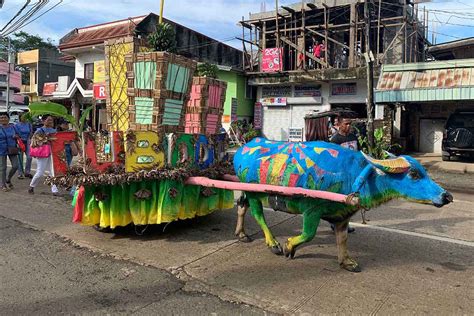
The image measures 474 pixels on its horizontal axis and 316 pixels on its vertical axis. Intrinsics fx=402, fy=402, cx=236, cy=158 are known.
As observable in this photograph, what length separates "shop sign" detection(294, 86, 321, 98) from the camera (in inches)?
839

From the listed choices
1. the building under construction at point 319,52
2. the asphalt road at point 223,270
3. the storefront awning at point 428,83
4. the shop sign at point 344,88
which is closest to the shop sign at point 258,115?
the building under construction at point 319,52

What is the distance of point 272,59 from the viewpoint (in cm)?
2169

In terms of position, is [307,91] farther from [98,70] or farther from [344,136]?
[344,136]

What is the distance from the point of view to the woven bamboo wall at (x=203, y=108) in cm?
586

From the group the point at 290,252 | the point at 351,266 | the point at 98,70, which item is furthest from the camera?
the point at 98,70

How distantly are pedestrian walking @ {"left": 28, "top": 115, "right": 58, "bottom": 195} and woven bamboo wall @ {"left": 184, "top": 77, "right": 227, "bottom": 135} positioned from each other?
3.31 metres

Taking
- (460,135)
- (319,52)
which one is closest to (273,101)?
(319,52)

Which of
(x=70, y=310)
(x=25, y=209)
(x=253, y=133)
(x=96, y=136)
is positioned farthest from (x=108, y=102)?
(x=253, y=133)

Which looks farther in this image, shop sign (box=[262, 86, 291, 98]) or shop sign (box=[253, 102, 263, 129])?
shop sign (box=[253, 102, 263, 129])

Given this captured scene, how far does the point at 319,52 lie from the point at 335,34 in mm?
1787

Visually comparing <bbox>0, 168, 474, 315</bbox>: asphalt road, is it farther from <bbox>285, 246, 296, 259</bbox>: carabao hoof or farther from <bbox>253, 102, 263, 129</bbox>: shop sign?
<bbox>253, 102, 263, 129</bbox>: shop sign

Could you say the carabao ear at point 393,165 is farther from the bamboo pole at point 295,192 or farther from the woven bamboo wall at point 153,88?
the woven bamboo wall at point 153,88

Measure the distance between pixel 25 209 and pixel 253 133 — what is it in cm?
1607

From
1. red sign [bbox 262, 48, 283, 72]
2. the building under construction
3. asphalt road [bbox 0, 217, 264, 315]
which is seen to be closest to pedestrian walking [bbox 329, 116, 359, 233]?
asphalt road [bbox 0, 217, 264, 315]
